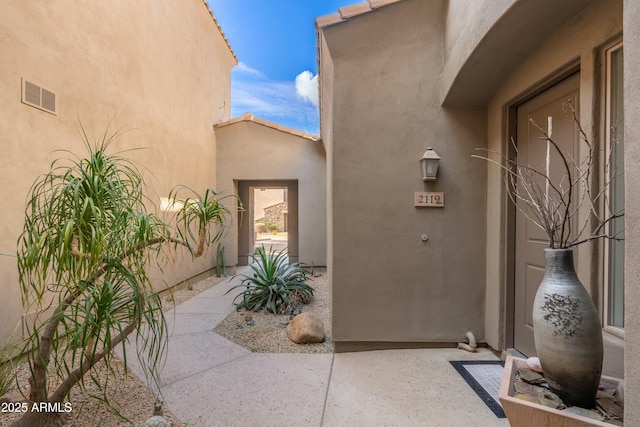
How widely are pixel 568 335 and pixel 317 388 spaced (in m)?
1.62

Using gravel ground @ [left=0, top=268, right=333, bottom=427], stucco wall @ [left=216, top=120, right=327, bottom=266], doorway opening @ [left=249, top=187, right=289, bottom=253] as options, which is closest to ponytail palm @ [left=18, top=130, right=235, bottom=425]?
gravel ground @ [left=0, top=268, right=333, bottom=427]

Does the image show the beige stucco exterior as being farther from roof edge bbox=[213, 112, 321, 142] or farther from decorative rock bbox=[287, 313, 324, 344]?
roof edge bbox=[213, 112, 321, 142]

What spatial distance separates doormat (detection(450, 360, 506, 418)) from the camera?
6.67 feet

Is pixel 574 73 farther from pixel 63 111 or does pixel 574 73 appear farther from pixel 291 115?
pixel 291 115

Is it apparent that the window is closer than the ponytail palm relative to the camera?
No

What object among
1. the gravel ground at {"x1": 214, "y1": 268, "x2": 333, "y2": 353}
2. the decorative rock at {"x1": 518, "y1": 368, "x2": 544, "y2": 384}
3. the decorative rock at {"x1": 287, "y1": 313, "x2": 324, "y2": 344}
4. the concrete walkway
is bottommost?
the gravel ground at {"x1": 214, "y1": 268, "x2": 333, "y2": 353}

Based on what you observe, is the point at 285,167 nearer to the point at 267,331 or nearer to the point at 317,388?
the point at 267,331

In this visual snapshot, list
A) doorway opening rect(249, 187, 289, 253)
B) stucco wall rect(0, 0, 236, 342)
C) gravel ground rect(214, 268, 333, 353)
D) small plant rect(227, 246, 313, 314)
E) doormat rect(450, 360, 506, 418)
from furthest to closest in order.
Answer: doorway opening rect(249, 187, 289, 253)
small plant rect(227, 246, 313, 314)
gravel ground rect(214, 268, 333, 353)
stucco wall rect(0, 0, 236, 342)
doormat rect(450, 360, 506, 418)

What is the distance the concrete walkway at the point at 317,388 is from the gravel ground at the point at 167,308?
0.43 ft

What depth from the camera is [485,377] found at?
2.34 m

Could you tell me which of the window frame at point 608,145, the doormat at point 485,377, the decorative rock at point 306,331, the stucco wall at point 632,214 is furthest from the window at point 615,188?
the decorative rock at point 306,331

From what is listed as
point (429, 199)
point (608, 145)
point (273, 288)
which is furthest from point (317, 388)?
point (608, 145)

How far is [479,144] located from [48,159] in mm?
4000

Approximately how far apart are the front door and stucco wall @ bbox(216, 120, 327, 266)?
432 cm
